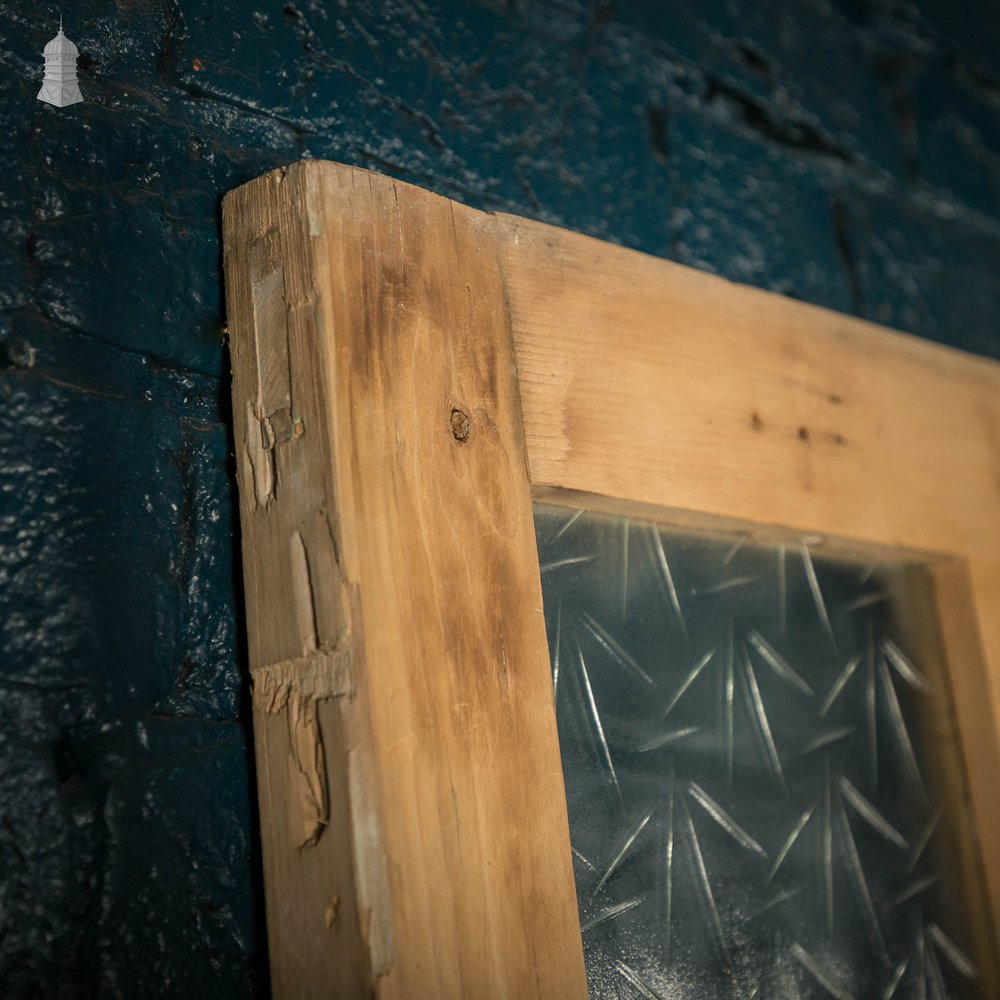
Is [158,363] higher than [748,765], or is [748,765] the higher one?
[158,363]

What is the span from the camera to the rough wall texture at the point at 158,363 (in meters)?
0.71

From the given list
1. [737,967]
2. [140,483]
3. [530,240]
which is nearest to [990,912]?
[737,967]

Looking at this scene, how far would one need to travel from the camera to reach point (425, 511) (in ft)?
2.52

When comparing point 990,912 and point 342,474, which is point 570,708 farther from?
point 990,912

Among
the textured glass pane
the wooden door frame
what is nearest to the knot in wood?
the wooden door frame

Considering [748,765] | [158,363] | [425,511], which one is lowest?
[748,765]

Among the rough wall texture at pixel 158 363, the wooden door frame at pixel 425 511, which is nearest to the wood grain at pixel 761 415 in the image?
the wooden door frame at pixel 425 511

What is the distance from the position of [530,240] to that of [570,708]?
389 millimetres

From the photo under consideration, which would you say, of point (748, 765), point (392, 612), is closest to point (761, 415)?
point (748, 765)

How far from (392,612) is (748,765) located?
43 centimetres

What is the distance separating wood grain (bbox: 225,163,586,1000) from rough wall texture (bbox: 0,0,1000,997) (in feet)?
0.16

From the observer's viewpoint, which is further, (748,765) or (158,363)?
(748,765)

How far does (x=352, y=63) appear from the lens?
3.30 feet

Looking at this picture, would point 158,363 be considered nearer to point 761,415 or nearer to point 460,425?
point 460,425
